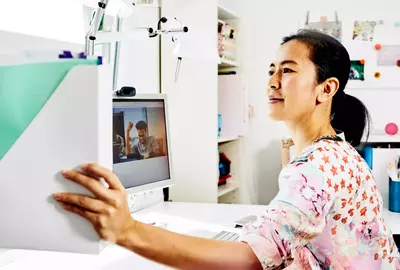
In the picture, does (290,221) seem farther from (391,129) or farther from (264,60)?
(264,60)

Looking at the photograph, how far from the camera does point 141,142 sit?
6.48 feet

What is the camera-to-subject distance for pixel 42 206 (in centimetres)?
66

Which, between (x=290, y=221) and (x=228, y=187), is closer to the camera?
(x=290, y=221)

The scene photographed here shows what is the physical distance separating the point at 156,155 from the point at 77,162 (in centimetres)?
143

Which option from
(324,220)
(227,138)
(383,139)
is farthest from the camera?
(227,138)

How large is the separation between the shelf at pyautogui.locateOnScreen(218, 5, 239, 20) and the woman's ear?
1585mm

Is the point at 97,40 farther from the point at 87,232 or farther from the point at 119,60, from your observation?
the point at 87,232

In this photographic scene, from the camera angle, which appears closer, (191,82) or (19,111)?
(19,111)

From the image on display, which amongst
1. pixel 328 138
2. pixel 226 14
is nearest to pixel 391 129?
pixel 226 14

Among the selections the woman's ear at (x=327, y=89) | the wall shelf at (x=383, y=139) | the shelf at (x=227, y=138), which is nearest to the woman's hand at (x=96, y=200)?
the woman's ear at (x=327, y=89)

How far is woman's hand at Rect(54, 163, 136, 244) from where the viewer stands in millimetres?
642

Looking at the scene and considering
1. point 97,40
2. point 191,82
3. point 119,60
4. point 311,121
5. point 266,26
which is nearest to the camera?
point 311,121

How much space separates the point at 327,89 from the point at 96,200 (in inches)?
28.4

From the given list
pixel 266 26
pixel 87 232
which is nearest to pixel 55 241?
pixel 87 232
